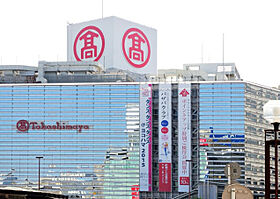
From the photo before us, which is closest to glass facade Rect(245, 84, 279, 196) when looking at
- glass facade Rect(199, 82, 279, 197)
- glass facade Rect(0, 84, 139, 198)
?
glass facade Rect(199, 82, 279, 197)

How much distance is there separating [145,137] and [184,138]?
261 inches

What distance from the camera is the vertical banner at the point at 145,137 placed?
374 feet

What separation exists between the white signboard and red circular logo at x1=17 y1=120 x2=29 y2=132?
1869 cm

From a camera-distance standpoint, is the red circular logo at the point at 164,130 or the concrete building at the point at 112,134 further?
the concrete building at the point at 112,134

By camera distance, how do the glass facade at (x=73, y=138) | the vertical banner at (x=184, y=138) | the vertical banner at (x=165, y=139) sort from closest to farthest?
1. the vertical banner at (x=165, y=139)
2. the vertical banner at (x=184, y=138)
3. the glass facade at (x=73, y=138)

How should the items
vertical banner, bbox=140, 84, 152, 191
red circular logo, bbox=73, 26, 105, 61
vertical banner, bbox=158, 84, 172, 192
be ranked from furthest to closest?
red circular logo, bbox=73, 26, 105, 61 < vertical banner, bbox=140, 84, 152, 191 < vertical banner, bbox=158, 84, 172, 192

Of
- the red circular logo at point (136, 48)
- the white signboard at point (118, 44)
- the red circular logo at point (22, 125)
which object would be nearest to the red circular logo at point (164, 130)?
the white signboard at point (118, 44)

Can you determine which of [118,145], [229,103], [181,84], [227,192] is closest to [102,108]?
[118,145]

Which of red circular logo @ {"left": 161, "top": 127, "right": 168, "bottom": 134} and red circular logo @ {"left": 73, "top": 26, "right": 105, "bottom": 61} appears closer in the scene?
red circular logo @ {"left": 161, "top": 127, "right": 168, "bottom": 134}

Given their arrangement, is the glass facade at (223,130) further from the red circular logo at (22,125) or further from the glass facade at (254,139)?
the red circular logo at (22,125)

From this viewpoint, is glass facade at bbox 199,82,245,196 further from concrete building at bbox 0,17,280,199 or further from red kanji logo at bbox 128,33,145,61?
red kanji logo at bbox 128,33,145,61

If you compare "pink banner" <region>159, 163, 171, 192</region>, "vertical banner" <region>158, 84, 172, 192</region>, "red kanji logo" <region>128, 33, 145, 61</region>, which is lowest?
"pink banner" <region>159, 163, 171, 192</region>

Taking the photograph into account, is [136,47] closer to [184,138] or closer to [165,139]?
[165,139]

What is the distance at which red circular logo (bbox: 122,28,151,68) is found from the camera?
417 ft
